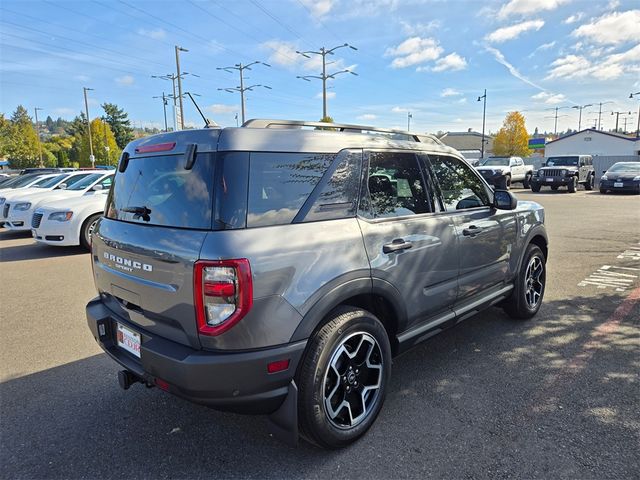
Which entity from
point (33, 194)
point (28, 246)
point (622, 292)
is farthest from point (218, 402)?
point (33, 194)

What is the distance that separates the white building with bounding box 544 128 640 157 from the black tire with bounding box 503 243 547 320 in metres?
58.3

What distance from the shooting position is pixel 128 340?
8.60ft

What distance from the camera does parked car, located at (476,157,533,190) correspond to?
24.4m

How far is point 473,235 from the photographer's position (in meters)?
3.58

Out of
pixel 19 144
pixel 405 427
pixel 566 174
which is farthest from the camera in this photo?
pixel 19 144

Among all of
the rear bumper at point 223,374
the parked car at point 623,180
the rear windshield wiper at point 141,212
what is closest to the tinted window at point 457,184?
the rear bumper at point 223,374

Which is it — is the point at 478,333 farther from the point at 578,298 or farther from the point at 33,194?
the point at 33,194

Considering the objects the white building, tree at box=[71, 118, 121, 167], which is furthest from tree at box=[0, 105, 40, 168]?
the white building

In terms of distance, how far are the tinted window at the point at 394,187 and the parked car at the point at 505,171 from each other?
22.5 m

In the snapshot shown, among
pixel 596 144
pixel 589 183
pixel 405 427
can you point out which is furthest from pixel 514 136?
pixel 405 427

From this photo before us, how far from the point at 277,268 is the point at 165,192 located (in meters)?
0.87

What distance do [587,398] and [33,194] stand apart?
12457 millimetres

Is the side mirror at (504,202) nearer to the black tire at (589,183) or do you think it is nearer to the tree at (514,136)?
the black tire at (589,183)

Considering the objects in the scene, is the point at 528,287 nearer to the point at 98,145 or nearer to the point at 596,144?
the point at 98,145
